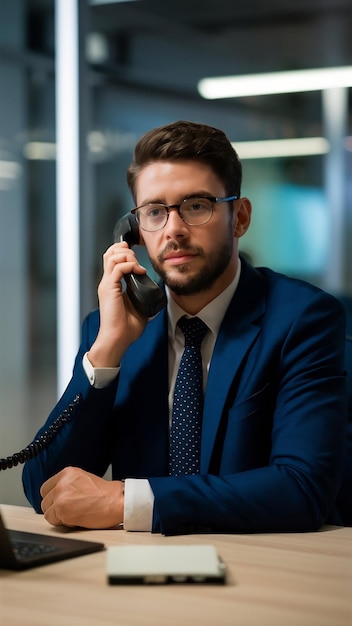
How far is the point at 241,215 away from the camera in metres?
2.21

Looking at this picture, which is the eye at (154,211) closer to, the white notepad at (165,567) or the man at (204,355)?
the man at (204,355)

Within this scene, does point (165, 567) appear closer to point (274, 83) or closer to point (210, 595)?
point (210, 595)

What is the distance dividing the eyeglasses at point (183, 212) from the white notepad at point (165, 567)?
894 mm

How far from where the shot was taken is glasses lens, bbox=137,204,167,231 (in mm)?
2016

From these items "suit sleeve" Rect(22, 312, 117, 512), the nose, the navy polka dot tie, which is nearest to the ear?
the nose

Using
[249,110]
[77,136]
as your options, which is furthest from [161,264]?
[77,136]

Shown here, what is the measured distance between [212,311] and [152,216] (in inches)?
10.0

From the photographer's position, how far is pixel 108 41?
4.26 m

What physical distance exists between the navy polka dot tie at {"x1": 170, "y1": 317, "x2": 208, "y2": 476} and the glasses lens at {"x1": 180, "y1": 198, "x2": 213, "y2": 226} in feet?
1.05

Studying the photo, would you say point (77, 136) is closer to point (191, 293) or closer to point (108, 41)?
point (108, 41)

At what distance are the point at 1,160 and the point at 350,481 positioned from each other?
9.96 feet

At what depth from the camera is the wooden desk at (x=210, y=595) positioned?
1.09m

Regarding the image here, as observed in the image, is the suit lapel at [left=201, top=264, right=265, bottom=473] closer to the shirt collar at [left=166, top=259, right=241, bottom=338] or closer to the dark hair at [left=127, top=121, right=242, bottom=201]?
the shirt collar at [left=166, top=259, right=241, bottom=338]

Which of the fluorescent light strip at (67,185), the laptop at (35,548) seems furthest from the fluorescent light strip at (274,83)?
the laptop at (35,548)
